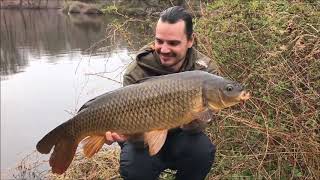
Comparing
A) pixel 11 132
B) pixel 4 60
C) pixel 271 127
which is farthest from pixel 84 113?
pixel 4 60

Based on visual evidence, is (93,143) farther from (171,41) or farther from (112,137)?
(171,41)

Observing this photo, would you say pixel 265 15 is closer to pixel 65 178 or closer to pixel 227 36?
pixel 227 36

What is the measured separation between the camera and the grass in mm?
3090

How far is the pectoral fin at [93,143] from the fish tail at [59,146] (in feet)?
0.17

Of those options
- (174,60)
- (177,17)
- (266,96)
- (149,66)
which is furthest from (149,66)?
(266,96)

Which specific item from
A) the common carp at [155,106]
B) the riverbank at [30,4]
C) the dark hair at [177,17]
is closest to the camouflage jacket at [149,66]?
the dark hair at [177,17]

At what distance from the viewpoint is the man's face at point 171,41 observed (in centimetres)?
245

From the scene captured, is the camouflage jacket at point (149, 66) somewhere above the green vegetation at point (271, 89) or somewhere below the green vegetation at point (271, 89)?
above

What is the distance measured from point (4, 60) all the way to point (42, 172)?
939 centimetres

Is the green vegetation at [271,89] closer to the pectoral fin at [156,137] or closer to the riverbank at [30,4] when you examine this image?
the pectoral fin at [156,137]

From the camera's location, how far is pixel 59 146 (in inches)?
96.3

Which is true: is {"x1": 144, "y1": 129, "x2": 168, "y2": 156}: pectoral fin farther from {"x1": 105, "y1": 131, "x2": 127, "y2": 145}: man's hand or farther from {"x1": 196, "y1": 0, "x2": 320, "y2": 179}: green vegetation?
{"x1": 196, "y1": 0, "x2": 320, "y2": 179}: green vegetation

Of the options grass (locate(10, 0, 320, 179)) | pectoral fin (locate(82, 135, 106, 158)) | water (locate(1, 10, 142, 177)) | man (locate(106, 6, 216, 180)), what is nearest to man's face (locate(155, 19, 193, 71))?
man (locate(106, 6, 216, 180))

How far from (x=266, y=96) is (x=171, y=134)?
1038 mm
